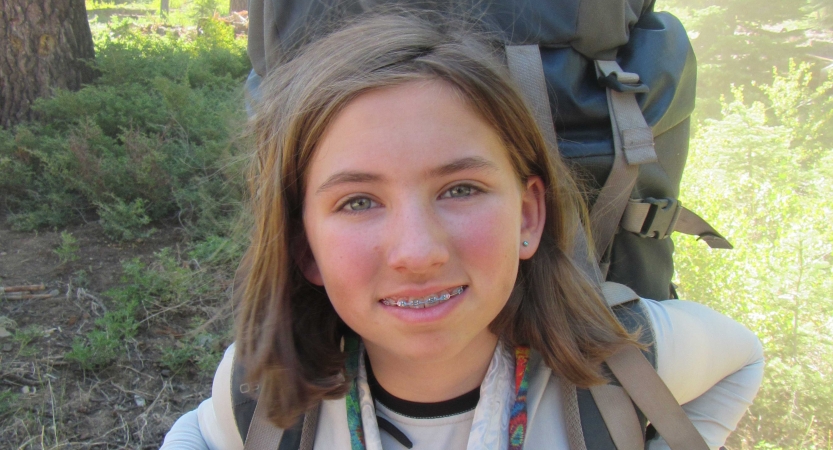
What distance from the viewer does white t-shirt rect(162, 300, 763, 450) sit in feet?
4.66

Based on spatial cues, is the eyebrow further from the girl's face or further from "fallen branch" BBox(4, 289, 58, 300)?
"fallen branch" BBox(4, 289, 58, 300)

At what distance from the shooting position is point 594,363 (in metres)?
1.36

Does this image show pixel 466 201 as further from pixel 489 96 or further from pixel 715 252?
pixel 715 252

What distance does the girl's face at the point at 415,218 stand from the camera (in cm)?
117

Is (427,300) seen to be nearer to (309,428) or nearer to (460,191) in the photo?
(460,191)

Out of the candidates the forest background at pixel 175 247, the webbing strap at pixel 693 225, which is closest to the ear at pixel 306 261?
the forest background at pixel 175 247

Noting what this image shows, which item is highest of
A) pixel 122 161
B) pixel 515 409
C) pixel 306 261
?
pixel 306 261

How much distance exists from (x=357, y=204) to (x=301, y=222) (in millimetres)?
235

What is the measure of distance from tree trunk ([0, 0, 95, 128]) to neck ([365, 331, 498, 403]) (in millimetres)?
4327

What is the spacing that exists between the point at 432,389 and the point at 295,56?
866 mm

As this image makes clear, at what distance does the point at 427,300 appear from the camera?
3.93 feet

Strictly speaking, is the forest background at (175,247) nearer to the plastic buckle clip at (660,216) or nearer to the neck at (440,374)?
the neck at (440,374)

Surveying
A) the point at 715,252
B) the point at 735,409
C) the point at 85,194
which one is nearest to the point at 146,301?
the point at 85,194

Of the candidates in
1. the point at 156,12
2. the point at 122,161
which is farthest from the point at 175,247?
the point at 156,12
